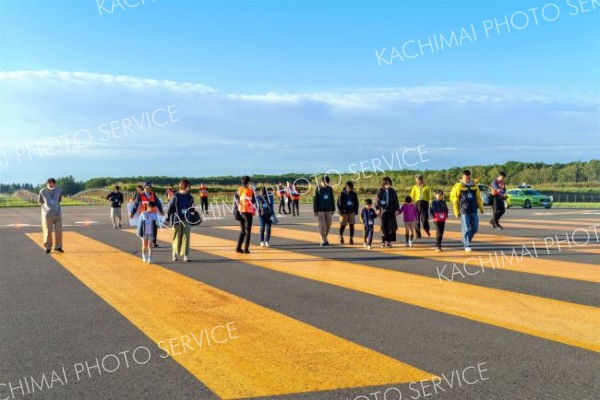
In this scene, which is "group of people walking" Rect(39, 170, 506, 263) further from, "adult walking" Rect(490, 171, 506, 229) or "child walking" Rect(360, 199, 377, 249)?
"adult walking" Rect(490, 171, 506, 229)

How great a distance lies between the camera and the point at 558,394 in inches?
196

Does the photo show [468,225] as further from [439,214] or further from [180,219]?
[180,219]

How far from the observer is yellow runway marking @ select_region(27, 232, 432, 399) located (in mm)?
5414

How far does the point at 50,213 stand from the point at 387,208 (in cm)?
899

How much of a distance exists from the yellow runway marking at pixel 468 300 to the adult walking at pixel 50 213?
5478 millimetres

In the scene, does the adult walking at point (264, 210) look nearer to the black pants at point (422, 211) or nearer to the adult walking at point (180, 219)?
the adult walking at point (180, 219)

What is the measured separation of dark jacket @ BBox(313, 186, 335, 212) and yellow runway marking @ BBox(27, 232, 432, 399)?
6.47 metres

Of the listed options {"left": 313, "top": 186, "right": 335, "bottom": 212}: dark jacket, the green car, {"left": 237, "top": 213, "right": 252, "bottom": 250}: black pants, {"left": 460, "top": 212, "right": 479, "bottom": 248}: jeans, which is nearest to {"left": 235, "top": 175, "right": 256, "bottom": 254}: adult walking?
{"left": 237, "top": 213, "right": 252, "bottom": 250}: black pants

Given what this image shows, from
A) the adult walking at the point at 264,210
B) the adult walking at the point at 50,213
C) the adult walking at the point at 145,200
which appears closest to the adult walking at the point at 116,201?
the adult walking at the point at 145,200

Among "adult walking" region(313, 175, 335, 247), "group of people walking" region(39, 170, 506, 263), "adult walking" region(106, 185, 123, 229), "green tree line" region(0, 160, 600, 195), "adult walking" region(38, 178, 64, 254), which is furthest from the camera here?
"green tree line" region(0, 160, 600, 195)

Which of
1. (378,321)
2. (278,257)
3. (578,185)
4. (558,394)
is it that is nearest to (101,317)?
(378,321)

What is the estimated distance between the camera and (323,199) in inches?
673

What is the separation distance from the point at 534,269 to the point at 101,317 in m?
8.36

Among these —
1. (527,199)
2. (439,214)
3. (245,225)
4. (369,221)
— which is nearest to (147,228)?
(245,225)
